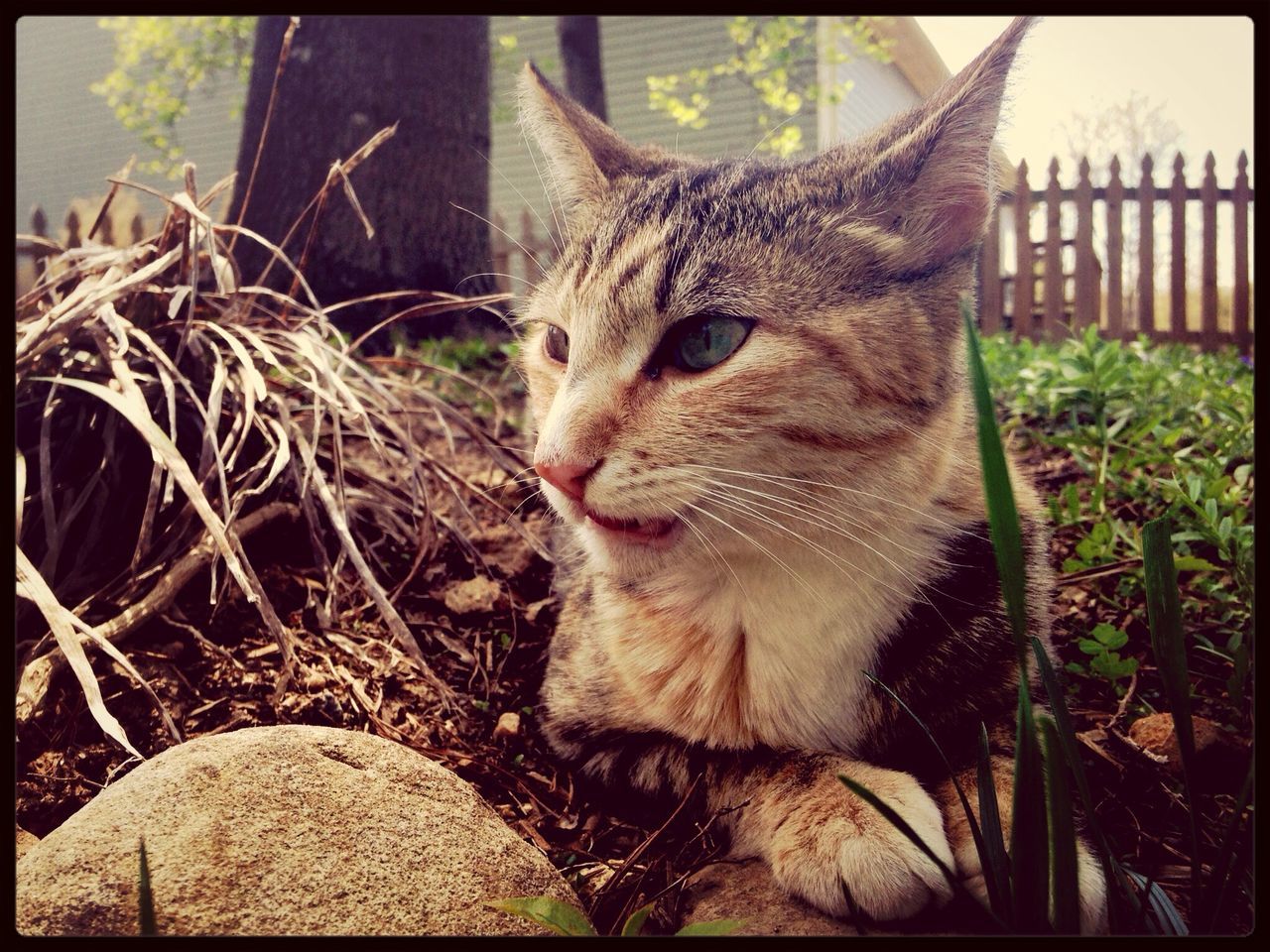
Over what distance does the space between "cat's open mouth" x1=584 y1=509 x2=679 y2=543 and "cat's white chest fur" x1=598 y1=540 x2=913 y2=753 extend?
16cm

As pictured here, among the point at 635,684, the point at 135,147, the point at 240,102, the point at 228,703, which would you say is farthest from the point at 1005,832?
the point at 240,102

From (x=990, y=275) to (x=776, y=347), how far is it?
0.63 m

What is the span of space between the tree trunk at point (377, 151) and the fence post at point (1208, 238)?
1492 millimetres

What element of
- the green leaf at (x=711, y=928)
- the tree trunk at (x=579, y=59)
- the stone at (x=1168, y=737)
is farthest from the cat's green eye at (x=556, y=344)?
the tree trunk at (x=579, y=59)

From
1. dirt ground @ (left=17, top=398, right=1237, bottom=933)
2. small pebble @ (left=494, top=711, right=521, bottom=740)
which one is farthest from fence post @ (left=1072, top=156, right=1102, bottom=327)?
small pebble @ (left=494, top=711, right=521, bottom=740)

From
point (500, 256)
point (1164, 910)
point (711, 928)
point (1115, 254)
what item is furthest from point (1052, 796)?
point (500, 256)

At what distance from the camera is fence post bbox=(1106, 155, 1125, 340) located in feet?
4.21

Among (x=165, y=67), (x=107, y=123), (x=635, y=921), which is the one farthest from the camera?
(x=165, y=67)

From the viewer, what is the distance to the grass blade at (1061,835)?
31.1 inches

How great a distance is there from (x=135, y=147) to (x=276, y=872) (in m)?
1.70

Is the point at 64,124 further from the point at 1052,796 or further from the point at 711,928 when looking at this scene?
the point at 1052,796

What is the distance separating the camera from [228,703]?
130 cm

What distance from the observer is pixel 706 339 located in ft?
4.03

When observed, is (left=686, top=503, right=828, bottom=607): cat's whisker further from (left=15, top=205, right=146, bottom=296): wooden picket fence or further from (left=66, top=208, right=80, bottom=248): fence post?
(left=66, top=208, right=80, bottom=248): fence post
